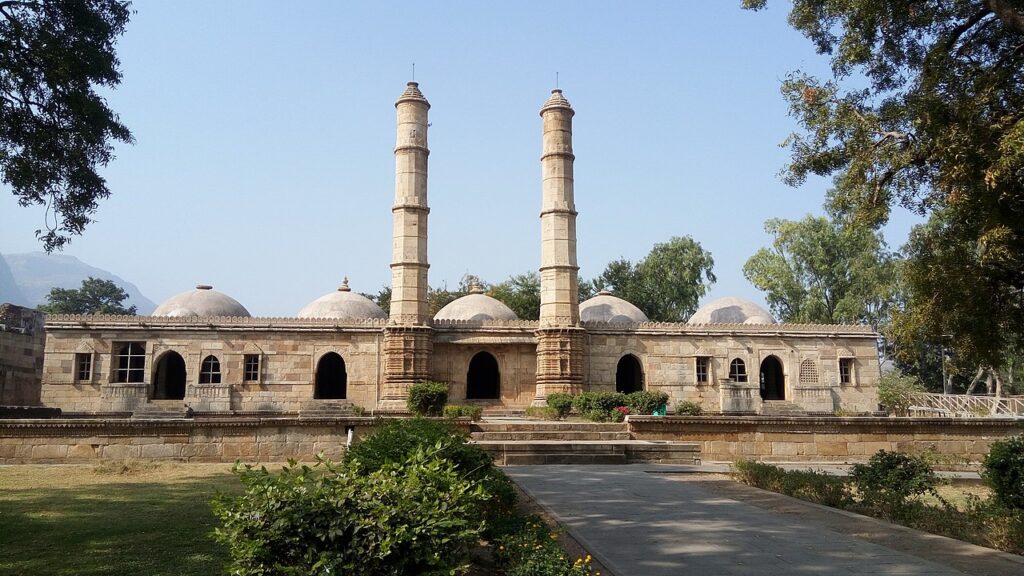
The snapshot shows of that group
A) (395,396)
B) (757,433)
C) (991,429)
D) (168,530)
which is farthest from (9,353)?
(991,429)

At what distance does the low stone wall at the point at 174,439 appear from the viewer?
13.5m

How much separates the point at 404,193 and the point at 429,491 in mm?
19811

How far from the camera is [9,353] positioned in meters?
20.2

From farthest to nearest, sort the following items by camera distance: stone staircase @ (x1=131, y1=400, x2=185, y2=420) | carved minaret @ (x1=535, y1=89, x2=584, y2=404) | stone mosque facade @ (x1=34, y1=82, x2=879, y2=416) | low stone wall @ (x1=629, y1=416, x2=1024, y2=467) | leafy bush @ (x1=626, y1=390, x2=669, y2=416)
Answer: carved minaret @ (x1=535, y1=89, x2=584, y2=404) < stone mosque facade @ (x1=34, y1=82, x2=879, y2=416) < stone staircase @ (x1=131, y1=400, x2=185, y2=420) < leafy bush @ (x1=626, y1=390, x2=669, y2=416) < low stone wall @ (x1=629, y1=416, x2=1024, y2=467)

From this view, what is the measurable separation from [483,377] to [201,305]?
32.5 ft

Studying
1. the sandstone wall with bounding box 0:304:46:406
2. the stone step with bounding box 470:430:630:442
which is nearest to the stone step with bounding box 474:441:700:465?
the stone step with bounding box 470:430:630:442

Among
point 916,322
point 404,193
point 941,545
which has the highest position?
point 404,193

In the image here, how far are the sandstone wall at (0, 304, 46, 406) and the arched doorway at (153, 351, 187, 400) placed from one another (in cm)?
311

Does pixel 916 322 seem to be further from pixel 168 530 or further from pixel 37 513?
pixel 37 513

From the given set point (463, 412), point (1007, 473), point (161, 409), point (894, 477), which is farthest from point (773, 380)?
point (161, 409)

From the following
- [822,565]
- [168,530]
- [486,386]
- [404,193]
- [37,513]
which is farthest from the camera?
[486,386]

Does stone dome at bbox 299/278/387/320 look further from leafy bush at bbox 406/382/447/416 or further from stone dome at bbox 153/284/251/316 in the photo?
leafy bush at bbox 406/382/447/416

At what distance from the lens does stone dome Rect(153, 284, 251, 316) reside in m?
25.4

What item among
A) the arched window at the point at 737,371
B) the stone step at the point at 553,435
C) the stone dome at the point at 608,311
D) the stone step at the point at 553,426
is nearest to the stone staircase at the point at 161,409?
the stone step at the point at 553,426
